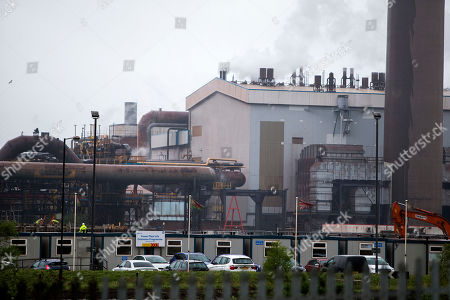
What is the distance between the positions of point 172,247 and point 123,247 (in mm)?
3593

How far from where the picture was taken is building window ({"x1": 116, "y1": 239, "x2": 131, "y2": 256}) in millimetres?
50219

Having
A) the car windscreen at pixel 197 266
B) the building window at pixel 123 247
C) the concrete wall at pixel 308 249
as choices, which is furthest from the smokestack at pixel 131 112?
the car windscreen at pixel 197 266

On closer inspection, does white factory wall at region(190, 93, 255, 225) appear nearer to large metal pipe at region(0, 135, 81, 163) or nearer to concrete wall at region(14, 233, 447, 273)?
large metal pipe at region(0, 135, 81, 163)

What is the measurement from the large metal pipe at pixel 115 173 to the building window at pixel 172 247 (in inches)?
1637

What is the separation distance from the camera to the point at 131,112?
527 ft

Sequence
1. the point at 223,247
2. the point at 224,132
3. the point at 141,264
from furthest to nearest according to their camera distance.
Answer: the point at 224,132, the point at 223,247, the point at 141,264

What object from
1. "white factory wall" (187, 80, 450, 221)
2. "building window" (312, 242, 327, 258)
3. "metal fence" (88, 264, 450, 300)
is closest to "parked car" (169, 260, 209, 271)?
"building window" (312, 242, 327, 258)

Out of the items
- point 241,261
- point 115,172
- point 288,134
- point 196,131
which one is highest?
point 196,131

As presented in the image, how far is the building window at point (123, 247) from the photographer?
5022cm

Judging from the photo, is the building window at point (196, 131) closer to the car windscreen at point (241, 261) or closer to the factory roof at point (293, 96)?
the factory roof at point (293, 96)

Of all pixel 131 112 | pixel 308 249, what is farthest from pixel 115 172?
pixel 131 112

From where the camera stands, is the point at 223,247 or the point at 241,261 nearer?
the point at 241,261

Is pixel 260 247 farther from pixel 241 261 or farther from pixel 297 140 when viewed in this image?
pixel 297 140

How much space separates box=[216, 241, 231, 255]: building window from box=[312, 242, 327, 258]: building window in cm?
609
